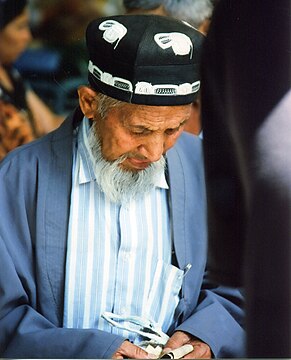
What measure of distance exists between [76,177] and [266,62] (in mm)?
852

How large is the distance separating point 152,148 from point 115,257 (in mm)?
446

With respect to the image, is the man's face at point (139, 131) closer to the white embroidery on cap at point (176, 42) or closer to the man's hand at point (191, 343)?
the white embroidery on cap at point (176, 42)

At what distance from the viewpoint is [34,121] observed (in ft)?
10.6

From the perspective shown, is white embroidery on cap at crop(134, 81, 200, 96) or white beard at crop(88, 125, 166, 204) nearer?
white embroidery on cap at crop(134, 81, 200, 96)

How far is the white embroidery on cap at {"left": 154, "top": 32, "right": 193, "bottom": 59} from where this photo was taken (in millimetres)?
3064

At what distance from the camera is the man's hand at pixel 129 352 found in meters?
3.20

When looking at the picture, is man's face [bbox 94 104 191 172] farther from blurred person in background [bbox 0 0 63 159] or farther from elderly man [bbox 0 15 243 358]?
blurred person in background [bbox 0 0 63 159]

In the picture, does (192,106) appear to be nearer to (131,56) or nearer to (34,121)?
(131,56)

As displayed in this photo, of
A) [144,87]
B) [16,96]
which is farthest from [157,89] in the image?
[16,96]

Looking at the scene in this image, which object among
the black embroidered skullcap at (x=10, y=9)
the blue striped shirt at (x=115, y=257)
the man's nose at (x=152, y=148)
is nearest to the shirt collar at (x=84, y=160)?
the blue striped shirt at (x=115, y=257)

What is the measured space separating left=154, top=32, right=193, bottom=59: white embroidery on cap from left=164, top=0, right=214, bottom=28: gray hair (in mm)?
103

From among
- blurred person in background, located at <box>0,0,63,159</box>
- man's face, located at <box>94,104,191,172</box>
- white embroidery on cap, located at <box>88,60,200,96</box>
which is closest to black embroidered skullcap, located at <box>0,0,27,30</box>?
blurred person in background, located at <box>0,0,63,159</box>

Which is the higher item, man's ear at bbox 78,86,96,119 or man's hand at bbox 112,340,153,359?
man's ear at bbox 78,86,96,119

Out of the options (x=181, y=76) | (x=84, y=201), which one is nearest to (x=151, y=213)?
(x=84, y=201)
